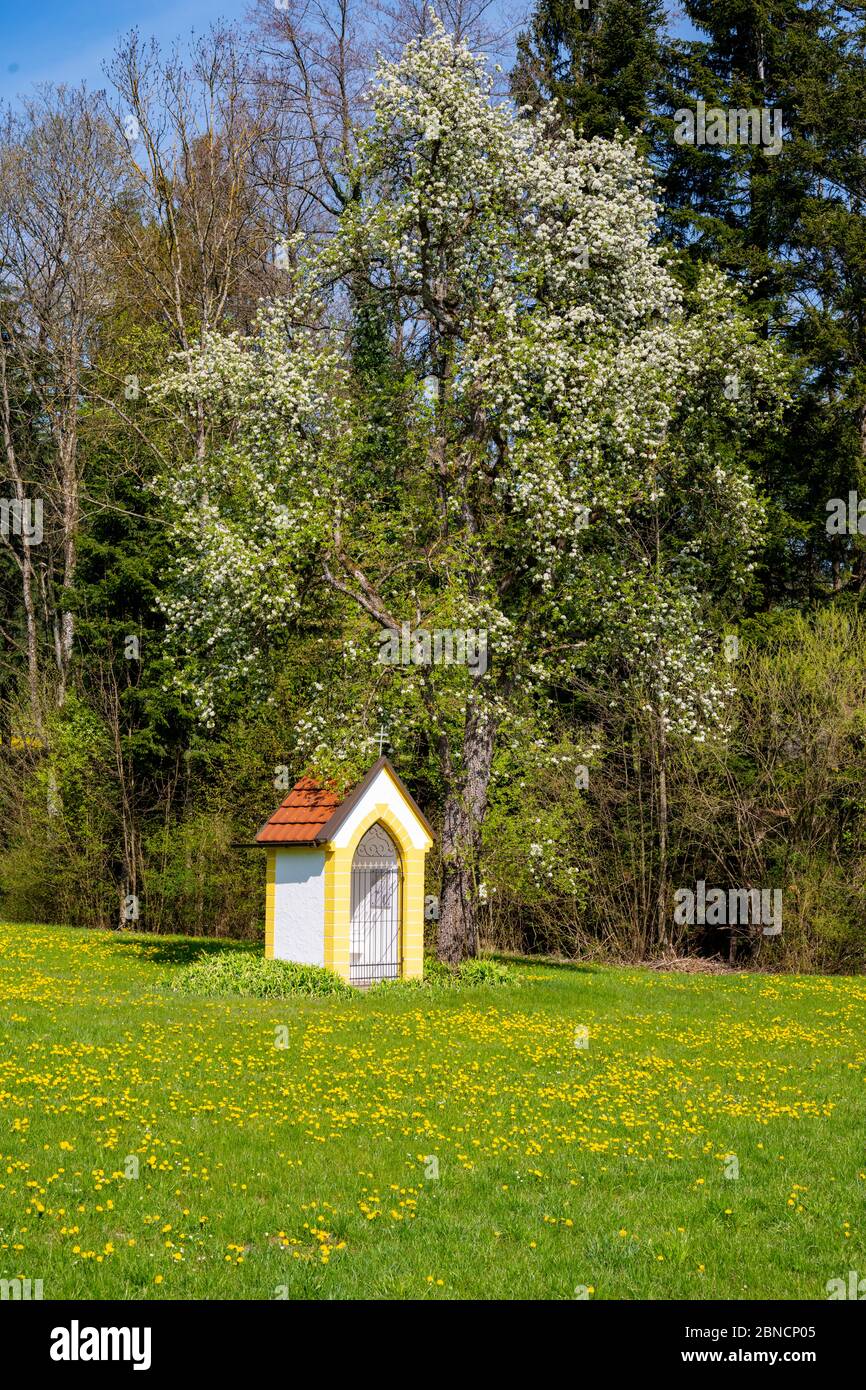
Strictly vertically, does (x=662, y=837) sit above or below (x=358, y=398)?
below

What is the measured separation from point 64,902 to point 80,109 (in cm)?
2199

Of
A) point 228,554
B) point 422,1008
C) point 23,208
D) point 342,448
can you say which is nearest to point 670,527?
point 342,448

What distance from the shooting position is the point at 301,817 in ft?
69.9

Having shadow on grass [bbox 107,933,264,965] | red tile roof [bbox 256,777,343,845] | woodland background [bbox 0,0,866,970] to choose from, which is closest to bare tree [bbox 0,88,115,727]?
woodland background [bbox 0,0,866,970]

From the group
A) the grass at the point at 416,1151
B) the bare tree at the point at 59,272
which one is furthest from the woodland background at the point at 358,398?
the grass at the point at 416,1151

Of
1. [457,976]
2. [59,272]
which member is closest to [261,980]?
[457,976]

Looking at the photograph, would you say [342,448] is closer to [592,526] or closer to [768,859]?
[592,526]

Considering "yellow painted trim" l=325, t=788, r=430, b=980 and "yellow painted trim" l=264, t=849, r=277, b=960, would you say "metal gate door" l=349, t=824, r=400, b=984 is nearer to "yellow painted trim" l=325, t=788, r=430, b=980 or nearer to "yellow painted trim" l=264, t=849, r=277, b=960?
"yellow painted trim" l=325, t=788, r=430, b=980

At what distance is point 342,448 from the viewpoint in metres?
22.6

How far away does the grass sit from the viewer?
817cm

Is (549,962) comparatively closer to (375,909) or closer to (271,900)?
(375,909)

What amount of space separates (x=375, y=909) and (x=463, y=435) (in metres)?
8.30

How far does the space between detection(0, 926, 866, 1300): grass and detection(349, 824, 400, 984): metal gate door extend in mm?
2849

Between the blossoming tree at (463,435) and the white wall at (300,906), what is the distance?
177cm
